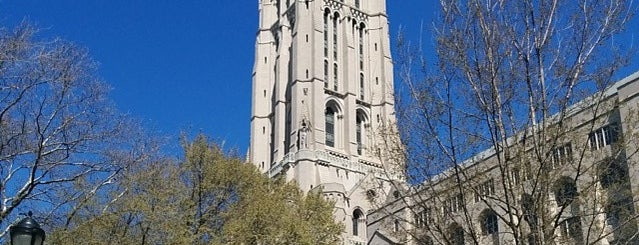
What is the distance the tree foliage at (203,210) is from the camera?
79.8ft

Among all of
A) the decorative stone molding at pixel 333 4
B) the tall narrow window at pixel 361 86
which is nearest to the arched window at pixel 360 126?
the tall narrow window at pixel 361 86

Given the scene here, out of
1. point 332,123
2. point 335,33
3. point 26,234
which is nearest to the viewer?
point 26,234

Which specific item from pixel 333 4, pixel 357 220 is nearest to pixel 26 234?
pixel 357 220

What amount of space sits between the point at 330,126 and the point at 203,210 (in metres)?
47.4

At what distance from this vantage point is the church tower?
68.8m

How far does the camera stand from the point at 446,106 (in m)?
16.8

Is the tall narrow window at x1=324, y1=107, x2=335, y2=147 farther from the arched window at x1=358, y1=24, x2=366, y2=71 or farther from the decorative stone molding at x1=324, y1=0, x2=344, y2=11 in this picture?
the decorative stone molding at x1=324, y1=0, x2=344, y2=11

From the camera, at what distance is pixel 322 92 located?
72.8 meters

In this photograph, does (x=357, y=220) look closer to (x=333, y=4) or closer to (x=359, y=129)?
(x=359, y=129)

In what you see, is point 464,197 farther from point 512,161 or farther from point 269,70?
point 269,70

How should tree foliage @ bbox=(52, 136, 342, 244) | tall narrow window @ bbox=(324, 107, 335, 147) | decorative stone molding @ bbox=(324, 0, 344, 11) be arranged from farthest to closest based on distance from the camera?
decorative stone molding @ bbox=(324, 0, 344, 11), tall narrow window @ bbox=(324, 107, 335, 147), tree foliage @ bbox=(52, 136, 342, 244)

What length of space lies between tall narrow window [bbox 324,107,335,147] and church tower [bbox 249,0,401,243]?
0.32 ft

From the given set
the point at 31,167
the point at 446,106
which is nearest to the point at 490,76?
the point at 446,106

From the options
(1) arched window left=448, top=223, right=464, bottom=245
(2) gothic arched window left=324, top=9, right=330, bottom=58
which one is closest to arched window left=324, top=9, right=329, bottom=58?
(2) gothic arched window left=324, top=9, right=330, bottom=58
